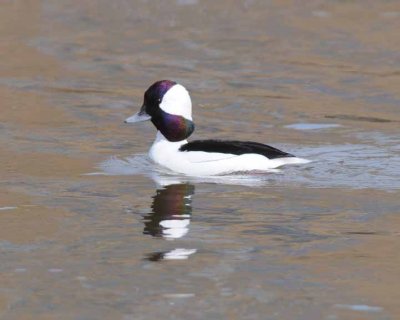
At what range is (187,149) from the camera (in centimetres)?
1192

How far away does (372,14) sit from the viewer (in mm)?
20891

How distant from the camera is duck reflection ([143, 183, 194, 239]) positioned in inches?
376

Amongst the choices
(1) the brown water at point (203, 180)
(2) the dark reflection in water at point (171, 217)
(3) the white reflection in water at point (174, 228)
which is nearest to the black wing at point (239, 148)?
(1) the brown water at point (203, 180)

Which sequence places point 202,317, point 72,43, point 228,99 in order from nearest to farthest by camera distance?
point 202,317 → point 228,99 → point 72,43

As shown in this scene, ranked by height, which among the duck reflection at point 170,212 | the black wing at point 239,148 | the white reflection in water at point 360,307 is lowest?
the white reflection in water at point 360,307

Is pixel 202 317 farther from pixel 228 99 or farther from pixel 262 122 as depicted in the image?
pixel 228 99

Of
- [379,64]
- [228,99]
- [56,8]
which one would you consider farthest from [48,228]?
[56,8]

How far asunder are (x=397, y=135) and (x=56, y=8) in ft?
28.6

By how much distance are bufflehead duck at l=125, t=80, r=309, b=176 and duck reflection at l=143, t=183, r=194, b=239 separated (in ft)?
1.37

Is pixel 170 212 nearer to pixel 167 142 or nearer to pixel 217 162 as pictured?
pixel 217 162

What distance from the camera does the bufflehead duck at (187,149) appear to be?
11.6 meters

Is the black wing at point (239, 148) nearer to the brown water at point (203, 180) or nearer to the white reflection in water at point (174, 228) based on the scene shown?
the brown water at point (203, 180)

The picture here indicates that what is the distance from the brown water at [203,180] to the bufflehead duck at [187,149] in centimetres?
14

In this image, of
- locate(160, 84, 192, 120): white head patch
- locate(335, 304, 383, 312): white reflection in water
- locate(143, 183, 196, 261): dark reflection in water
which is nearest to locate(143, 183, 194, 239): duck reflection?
locate(143, 183, 196, 261): dark reflection in water
